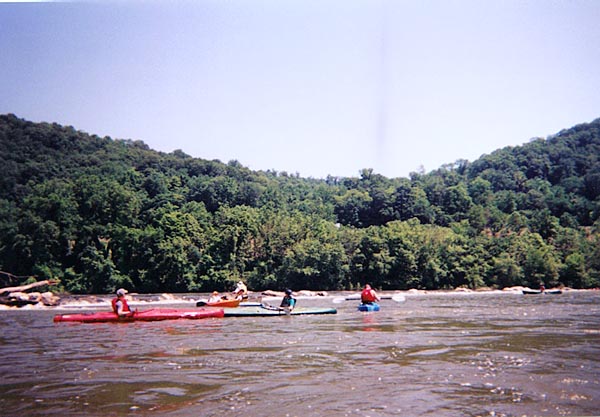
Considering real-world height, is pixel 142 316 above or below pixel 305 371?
above

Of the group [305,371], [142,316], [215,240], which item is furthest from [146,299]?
[305,371]

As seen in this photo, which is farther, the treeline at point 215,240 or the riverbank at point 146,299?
the treeline at point 215,240

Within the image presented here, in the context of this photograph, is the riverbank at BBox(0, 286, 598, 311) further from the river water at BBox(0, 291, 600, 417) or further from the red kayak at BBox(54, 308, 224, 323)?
the river water at BBox(0, 291, 600, 417)

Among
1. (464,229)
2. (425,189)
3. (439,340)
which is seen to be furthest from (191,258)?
(425,189)

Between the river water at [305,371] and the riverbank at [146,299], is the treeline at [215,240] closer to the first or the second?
the riverbank at [146,299]

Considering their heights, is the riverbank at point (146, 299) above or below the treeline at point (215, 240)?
below

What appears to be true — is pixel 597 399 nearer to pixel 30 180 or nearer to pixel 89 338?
pixel 89 338

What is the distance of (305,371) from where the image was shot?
29.8 feet

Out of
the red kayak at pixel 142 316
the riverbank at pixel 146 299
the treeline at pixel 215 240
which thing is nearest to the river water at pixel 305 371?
the red kayak at pixel 142 316

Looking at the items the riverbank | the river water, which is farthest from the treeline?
the river water

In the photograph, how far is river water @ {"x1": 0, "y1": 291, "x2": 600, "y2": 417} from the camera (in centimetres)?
690

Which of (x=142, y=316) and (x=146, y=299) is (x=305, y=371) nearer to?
(x=142, y=316)

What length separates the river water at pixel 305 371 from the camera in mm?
6898

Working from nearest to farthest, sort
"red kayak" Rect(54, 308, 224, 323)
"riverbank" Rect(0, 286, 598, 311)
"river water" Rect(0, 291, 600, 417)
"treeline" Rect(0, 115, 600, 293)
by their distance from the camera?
"river water" Rect(0, 291, 600, 417) → "red kayak" Rect(54, 308, 224, 323) → "riverbank" Rect(0, 286, 598, 311) → "treeline" Rect(0, 115, 600, 293)
